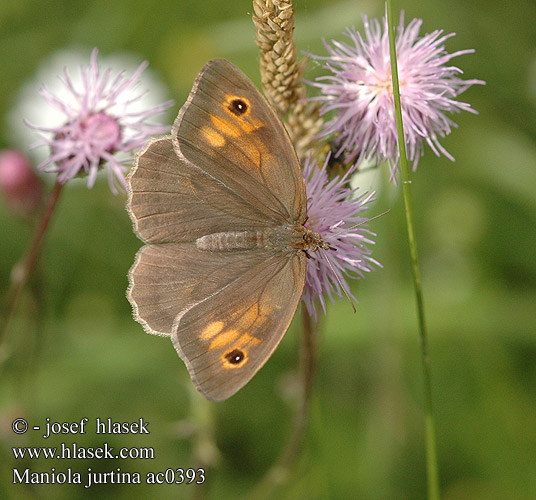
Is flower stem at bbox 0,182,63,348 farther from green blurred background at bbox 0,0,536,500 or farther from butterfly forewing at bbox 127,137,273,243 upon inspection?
green blurred background at bbox 0,0,536,500

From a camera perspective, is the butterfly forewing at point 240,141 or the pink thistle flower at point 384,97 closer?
the butterfly forewing at point 240,141

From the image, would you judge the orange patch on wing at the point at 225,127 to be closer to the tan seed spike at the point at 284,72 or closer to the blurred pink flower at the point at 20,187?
the tan seed spike at the point at 284,72

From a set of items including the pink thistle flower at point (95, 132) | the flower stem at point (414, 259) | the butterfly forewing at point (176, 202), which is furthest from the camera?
the pink thistle flower at point (95, 132)

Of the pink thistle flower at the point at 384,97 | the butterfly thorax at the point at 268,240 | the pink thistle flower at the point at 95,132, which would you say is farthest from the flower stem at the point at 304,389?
the pink thistle flower at the point at 95,132

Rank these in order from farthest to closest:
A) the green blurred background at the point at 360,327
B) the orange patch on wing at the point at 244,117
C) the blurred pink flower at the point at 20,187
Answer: the green blurred background at the point at 360,327
the blurred pink flower at the point at 20,187
the orange patch on wing at the point at 244,117

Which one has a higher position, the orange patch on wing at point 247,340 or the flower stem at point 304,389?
the orange patch on wing at point 247,340

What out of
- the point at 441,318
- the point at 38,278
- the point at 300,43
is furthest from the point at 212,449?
the point at 300,43
